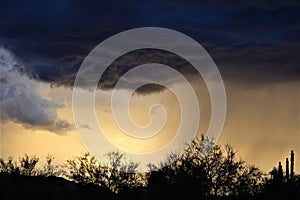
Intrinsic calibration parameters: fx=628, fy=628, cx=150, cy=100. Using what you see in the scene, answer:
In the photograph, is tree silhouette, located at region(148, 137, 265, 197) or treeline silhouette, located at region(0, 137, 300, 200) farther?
tree silhouette, located at region(148, 137, 265, 197)

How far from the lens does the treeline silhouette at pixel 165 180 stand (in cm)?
A: 3472

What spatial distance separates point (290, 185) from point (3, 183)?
16114 mm

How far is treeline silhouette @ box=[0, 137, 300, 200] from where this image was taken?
1367 inches

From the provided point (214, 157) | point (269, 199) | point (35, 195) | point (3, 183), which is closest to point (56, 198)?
point (35, 195)

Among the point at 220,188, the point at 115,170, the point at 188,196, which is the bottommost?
the point at 188,196

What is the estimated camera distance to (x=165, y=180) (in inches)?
1443

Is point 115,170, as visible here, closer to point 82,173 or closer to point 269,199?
point 82,173

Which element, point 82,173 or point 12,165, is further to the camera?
point 12,165

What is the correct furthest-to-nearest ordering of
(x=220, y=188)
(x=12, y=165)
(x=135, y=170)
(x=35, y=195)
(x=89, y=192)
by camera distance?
(x=12, y=165) < (x=135, y=170) < (x=220, y=188) < (x=89, y=192) < (x=35, y=195)

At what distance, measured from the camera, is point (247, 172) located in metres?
49.4

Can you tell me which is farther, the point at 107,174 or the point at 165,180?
the point at 107,174

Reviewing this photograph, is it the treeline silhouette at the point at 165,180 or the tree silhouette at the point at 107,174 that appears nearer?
the treeline silhouette at the point at 165,180

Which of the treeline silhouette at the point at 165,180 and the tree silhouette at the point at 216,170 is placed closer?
the treeline silhouette at the point at 165,180

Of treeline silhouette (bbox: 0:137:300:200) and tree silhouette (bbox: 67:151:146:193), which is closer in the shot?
treeline silhouette (bbox: 0:137:300:200)
